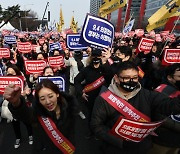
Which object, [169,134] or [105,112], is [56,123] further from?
[169,134]

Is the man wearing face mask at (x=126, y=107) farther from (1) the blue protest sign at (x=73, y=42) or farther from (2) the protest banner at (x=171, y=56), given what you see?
(1) the blue protest sign at (x=73, y=42)

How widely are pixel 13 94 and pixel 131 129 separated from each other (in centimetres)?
99

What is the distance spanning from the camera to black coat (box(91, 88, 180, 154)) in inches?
92.4

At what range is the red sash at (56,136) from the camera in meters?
2.54

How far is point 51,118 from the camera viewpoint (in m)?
2.54

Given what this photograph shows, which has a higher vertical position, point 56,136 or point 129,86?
point 129,86

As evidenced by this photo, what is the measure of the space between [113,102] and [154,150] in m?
0.96

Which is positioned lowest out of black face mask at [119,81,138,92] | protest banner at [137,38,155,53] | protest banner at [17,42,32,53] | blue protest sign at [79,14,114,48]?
protest banner at [17,42,32,53]

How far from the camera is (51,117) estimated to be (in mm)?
2533

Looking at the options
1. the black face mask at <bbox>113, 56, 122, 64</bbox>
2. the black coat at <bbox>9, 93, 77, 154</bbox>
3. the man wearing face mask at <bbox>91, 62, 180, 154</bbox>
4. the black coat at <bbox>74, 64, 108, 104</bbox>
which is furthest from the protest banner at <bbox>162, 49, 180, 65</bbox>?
the black coat at <bbox>9, 93, 77, 154</bbox>

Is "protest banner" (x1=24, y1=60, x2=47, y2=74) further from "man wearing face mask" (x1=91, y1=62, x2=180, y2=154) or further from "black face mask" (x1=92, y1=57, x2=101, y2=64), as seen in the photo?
"man wearing face mask" (x1=91, y1=62, x2=180, y2=154)

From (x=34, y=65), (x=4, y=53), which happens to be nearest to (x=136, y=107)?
(x=34, y=65)

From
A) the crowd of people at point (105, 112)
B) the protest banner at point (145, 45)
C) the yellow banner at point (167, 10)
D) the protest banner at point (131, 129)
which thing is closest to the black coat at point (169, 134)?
the crowd of people at point (105, 112)

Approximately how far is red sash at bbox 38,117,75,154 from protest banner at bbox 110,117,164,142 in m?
0.60
